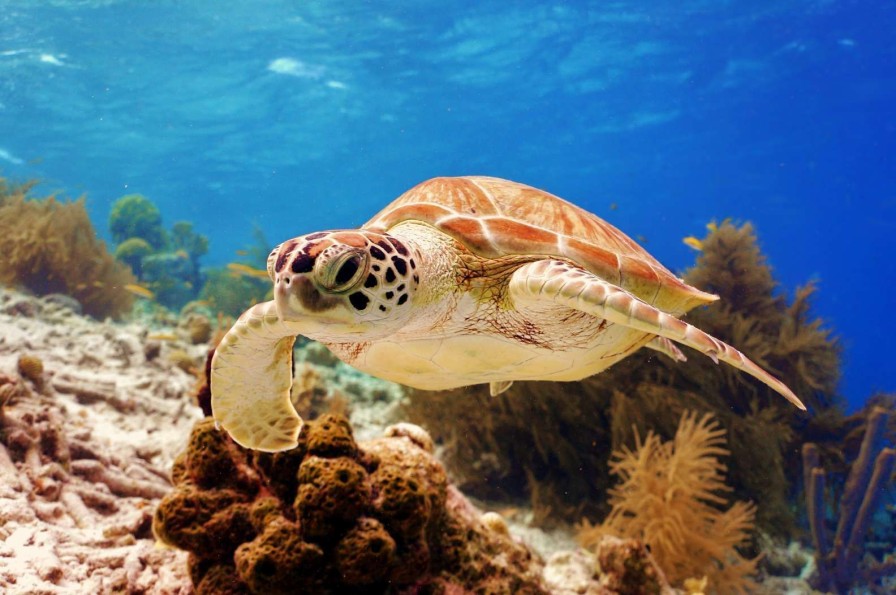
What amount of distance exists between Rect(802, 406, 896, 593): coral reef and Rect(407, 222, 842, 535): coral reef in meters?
0.30

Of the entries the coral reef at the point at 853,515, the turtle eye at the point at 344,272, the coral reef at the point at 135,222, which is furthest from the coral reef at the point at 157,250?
the coral reef at the point at 853,515

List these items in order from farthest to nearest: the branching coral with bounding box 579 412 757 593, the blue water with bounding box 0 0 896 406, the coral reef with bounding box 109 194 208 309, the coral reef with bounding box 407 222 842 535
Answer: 1. the blue water with bounding box 0 0 896 406
2. the coral reef with bounding box 109 194 208 309
3. the coral reef with bounding box 407 222 842 535
4. the branching coral with bounding box 579 412 757 593

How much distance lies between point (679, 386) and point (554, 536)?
2215 mm

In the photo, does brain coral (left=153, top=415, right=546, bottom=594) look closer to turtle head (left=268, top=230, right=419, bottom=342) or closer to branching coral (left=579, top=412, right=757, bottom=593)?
turtle head (left=268, top=230, right=419, bottom=342)

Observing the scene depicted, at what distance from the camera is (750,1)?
1789 centimetres

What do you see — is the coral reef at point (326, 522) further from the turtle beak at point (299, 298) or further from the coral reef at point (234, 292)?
the coral reef at point (234, 292)

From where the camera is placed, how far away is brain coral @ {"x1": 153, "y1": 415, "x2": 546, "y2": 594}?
6.29 feet

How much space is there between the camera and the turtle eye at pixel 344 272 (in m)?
1.63

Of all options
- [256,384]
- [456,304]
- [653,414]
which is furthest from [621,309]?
[653,414]

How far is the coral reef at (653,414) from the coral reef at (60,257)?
669 centimetres

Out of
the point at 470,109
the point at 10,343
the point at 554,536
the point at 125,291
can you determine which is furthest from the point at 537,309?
the point at 470,109

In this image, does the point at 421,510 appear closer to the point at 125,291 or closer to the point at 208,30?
the point at 125,291

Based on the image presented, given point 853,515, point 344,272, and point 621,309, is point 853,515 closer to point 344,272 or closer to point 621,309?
point 621,309

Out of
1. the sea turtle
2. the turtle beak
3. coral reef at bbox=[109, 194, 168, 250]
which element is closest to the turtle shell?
the sea turtle
